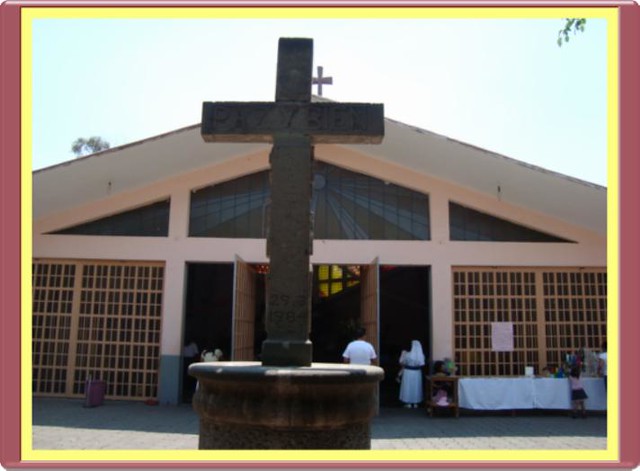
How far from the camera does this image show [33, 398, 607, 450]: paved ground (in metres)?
7.79

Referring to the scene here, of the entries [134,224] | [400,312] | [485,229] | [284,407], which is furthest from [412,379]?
[284,407]

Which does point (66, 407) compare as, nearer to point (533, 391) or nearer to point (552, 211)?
point (533, 391)

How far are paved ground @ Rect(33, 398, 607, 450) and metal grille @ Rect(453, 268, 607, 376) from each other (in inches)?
44.3

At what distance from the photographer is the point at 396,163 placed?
39.5ft

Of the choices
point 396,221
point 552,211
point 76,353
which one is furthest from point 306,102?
point 76,353

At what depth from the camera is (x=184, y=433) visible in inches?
334

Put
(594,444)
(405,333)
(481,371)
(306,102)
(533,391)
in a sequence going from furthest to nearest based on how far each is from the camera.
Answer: (405,333) → (481,371) → (533,391) → (594,444) → (306,102)

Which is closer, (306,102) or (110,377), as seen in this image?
(306,102)

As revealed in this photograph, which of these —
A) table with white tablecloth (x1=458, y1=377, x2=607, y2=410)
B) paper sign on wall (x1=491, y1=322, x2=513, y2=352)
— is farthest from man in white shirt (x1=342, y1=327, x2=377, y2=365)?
paper sign on wall (x1=491, y1=322, x2=513, y2=352)

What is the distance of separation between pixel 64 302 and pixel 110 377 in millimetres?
1721

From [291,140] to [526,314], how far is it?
839 cm

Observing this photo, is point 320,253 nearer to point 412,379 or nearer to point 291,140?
point 412,379

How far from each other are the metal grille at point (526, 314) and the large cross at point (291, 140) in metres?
7.56

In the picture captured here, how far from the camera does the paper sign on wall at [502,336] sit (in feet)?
38.1
